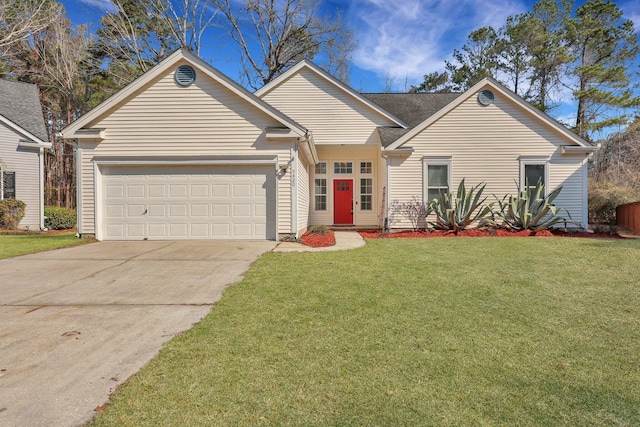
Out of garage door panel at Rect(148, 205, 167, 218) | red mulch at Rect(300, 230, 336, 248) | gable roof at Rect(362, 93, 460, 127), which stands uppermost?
gable roof at Rect(362, 93, 460, 127)

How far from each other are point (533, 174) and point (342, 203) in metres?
7.28

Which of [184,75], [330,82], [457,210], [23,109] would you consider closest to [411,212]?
[457,210]

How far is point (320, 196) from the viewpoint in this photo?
14.7 metres

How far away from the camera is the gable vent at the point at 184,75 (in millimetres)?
9602

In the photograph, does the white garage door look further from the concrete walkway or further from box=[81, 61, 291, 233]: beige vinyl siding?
the concrete walkway

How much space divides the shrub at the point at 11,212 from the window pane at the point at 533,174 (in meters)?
19.7

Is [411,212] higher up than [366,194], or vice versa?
[366,194]

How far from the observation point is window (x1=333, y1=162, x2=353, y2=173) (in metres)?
14.8

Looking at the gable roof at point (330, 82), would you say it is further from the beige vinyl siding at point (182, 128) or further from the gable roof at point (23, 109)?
the gable roof at point (23, 109)

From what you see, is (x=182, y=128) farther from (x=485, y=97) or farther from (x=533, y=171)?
(x=533, y=171)

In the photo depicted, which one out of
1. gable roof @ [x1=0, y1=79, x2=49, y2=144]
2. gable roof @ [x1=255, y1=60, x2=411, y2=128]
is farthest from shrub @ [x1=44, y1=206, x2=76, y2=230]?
gable roof @ [x1=255, y1=60, x2=411, y2=128]

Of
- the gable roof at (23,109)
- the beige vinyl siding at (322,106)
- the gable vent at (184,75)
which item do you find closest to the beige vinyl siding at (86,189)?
the gable vent at (184,75)

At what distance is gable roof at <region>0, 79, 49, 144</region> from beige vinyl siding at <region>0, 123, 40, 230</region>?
586mm

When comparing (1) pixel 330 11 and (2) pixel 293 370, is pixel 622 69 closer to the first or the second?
(1) pixel 330 11
